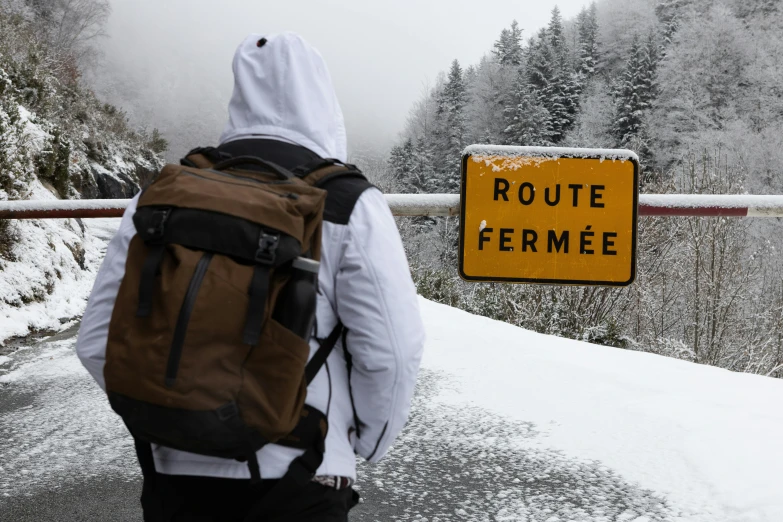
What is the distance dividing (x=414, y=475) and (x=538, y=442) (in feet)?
3.03

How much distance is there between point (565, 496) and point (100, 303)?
2.60 metres

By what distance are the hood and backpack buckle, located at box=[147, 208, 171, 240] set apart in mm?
368

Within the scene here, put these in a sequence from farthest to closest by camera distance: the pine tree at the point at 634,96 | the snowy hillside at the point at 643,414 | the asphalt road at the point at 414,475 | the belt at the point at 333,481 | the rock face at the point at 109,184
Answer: the pine tree at the point at 634,96
the rock face at the point at 109,184
the snowy hillside at the point at 643,414
the asphalt road at the point at 414,475
the belt at the point at 333,481

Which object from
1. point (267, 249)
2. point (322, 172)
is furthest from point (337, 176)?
point (267, 249)

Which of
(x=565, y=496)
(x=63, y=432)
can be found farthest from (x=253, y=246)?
(x=63, y=432)

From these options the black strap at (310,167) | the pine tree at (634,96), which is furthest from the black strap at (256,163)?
the pine tree at (634,96)

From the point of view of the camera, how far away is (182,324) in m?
1.30

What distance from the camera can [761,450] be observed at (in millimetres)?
3766

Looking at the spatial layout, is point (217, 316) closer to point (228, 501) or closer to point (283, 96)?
point (228, 501)

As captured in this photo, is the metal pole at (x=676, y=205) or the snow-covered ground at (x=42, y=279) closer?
the metal pole at (x=676, y=205)

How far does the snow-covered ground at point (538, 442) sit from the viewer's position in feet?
10.6

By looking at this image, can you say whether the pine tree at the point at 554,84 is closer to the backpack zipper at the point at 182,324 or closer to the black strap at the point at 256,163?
the black strap at the point at 256,163

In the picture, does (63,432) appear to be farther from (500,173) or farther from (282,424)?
(282,424)

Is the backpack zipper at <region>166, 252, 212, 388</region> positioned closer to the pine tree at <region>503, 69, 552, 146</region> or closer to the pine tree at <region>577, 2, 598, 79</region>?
the pine tree at <region>503, 69, 552, 146</region>
